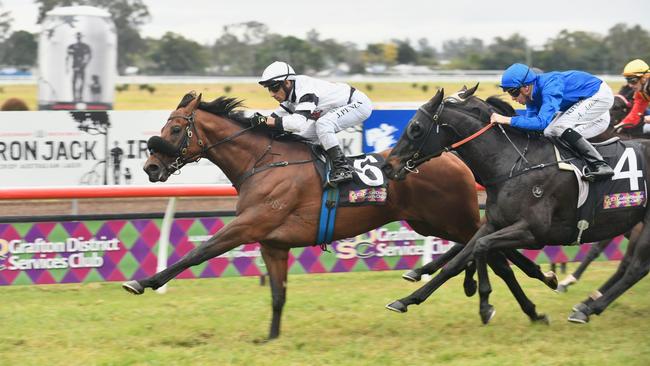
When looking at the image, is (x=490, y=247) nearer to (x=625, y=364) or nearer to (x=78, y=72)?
(x=625, y=364)

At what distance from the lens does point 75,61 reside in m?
19.5

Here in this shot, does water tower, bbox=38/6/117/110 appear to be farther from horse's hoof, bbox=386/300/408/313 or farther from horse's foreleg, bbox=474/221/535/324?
horse's foreleg, bbox=474/221/535/324

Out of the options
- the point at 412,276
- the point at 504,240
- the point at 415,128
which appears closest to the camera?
the point at 504,240

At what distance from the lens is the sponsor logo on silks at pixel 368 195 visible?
6.81 metres

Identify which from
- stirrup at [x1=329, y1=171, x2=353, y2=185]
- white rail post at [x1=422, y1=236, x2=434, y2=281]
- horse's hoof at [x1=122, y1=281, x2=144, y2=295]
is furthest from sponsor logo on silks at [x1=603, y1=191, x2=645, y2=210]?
horse's hoof at [x1=122, y1=281, x2=144, y2=295]

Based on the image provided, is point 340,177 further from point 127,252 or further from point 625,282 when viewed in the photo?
point 127,252

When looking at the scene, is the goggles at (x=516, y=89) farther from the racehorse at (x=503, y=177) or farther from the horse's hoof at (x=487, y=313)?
the horse's hoof at (x=487, y=313)

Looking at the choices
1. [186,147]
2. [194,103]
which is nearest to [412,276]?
[186,147]

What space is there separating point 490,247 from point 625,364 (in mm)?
1160

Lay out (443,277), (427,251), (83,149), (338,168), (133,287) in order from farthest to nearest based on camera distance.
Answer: (83,149), (427,251), (338,168), (443,277), (133,287)

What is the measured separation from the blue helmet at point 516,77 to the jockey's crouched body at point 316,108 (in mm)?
1175

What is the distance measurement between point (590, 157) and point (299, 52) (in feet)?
162

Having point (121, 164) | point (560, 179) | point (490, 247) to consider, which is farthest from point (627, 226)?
point (121, 164)

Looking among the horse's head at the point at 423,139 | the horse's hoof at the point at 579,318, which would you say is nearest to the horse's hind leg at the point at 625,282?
the horse's hoof at the point at 579,318
